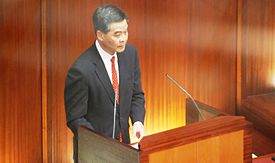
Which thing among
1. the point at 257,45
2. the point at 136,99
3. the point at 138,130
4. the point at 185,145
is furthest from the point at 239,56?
the point at 185,145

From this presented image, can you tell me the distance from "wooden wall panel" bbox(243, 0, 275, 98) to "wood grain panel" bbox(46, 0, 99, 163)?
1.01 metres

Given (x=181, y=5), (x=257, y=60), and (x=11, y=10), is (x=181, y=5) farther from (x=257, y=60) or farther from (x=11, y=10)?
(x=11, y=10)

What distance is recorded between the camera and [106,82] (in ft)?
6.07

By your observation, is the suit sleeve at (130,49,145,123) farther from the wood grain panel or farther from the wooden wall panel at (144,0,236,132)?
the wooden wall panel at (144,0,236,132)

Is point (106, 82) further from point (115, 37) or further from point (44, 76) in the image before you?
point (44, 76)

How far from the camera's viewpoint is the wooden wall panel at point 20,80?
254 centimetres

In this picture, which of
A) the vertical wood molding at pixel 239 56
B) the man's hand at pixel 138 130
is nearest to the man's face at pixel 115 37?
the man's hand at pixel 138 130

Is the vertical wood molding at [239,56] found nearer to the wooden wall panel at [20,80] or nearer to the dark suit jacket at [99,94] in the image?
the wooden wall panel at [20,80]

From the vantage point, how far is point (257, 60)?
340 centimetres

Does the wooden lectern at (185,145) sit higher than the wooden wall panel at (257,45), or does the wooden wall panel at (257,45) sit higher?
the wooden wall panel at (257,45)

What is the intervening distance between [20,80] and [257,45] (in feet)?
4.94

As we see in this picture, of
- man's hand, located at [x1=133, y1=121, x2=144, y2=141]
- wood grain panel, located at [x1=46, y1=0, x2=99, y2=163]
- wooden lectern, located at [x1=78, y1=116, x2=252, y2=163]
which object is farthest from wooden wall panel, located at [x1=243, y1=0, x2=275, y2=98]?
wooden lectern, located at [x1=78, y1=116, x2=252, y2=163]

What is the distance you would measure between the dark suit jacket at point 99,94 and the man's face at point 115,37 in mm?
56

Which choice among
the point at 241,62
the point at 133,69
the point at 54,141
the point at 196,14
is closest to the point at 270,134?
the point at 241,62
